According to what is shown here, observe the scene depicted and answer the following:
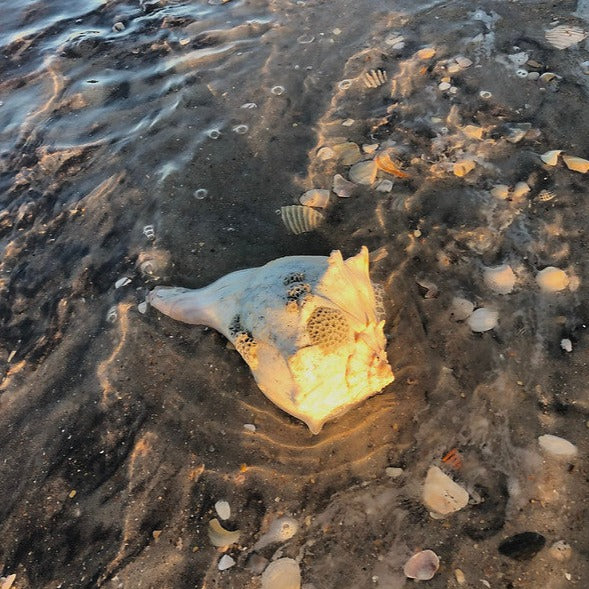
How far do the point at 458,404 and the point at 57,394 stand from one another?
2.52m

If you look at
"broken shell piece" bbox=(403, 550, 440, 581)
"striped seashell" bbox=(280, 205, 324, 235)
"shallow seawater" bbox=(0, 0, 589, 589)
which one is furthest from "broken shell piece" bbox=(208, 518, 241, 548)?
"striped seashell" bbox=(280, 205, 324, 235)

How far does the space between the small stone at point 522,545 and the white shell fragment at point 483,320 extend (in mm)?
1198

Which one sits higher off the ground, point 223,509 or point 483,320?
point 483,320

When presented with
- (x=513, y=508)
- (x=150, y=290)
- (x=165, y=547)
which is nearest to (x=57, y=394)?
(x=150, y=290)

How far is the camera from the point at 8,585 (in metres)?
2.72

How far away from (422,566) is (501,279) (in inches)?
72.8

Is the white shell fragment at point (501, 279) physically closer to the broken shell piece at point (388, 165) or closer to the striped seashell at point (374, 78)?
the broken shell piece at point (388, 165)

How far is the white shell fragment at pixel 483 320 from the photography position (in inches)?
128

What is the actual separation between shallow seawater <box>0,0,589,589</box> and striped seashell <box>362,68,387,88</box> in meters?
0.06

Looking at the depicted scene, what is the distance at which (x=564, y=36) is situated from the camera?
4.98 m

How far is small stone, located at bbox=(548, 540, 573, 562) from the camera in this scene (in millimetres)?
2484

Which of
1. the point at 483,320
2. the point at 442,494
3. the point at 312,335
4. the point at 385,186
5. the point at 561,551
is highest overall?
the point at 312,335

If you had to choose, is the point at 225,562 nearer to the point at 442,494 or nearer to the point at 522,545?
the point at 442,494

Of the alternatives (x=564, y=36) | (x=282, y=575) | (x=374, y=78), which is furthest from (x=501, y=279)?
(x=564, y=36)
